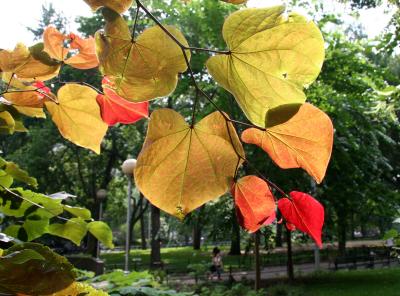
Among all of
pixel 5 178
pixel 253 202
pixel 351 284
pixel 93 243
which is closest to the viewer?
pixel 253 202

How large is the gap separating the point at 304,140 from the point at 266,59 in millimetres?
77

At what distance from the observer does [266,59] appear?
334 mm

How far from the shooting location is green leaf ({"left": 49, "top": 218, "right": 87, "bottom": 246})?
0.79 metres

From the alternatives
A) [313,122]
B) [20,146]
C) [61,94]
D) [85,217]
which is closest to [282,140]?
[313,122]

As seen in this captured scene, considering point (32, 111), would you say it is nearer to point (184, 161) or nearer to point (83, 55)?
point (83, 55)

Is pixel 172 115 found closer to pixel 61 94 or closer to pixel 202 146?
pixel 202 146

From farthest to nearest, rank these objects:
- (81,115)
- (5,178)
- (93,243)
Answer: (93,243) < (5,178) < (81,115)

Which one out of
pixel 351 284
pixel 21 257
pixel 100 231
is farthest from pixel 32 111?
pixel 351 284

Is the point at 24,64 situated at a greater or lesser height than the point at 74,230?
greater

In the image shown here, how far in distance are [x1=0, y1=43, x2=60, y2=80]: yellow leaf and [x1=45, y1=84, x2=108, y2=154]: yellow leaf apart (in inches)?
1.3

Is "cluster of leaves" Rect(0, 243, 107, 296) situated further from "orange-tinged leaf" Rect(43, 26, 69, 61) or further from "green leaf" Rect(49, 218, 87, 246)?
"green leaf" Rect(49, 218, 87, 246)

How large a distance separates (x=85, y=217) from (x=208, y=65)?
1.79 feet

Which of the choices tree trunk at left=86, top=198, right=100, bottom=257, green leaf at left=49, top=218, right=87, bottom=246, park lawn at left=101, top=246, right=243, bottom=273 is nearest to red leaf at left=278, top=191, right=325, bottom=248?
green leaf at left=49, top=218, right=87, bottom=246

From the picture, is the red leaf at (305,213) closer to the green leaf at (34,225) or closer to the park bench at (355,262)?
the green leaf at (34,225)
